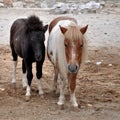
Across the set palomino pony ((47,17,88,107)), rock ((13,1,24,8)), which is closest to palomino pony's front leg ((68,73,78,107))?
palomino pony ((47,17,88,107))

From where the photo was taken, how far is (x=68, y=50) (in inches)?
271

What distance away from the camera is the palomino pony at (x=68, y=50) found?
6.81 metres

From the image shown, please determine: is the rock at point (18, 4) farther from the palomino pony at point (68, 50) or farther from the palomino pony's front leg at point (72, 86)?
the palomino pony's front leg at point (72, 86)

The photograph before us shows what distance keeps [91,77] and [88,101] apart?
1855mm

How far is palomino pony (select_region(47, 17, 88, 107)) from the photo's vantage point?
681 cm

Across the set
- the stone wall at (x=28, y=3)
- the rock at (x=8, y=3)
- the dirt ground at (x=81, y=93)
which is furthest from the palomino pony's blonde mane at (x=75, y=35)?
the rock at (x=8, y=3)

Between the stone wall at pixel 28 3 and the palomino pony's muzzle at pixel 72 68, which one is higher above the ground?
the palomino pony's muzzle at pixel 72 68

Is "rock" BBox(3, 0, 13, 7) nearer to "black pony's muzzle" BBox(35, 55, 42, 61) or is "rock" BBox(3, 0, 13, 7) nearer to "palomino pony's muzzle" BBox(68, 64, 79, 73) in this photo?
"black pony's muzzle" BBox(35, 55, 42, 61)

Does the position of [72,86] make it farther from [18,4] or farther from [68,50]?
[18,4]

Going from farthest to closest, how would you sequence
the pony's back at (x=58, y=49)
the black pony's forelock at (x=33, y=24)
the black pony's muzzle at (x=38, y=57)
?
the black pony's forelock at (x=33, y=24) < the black pony's muzzle at (x=38, y=57) < the pony's back at (x=58, y=49)

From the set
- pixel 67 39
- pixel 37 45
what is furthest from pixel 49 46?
pixel 67 39

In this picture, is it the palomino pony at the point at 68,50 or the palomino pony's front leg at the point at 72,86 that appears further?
the palomino pony's front leg at the point at 72,86

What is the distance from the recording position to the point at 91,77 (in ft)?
31.2

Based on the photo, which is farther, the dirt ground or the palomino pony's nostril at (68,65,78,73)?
the dirt ground
